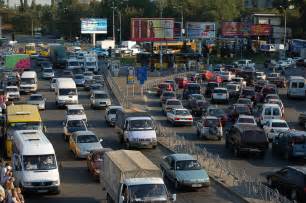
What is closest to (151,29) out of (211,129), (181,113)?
(181,113)

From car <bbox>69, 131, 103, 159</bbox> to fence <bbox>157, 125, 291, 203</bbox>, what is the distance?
13.6ft

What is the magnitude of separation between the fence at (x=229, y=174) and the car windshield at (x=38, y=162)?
709 cm

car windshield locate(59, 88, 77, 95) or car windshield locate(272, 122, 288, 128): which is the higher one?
car windshield locate(59, 88, 77, 95)

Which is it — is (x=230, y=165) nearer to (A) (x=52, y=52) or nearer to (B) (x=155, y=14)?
(A) (x=52, y=52)

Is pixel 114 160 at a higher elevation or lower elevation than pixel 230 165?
higher

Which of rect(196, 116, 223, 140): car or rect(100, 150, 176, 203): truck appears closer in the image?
rect(100, 150, 176, 203): truck

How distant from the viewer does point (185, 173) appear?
2695cm

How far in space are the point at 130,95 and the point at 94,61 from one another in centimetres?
2167

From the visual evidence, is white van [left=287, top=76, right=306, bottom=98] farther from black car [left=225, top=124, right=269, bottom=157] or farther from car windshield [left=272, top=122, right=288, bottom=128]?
black car [left=225, top=124, right=269, bottom=157]

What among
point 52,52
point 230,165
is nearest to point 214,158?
point 230,165

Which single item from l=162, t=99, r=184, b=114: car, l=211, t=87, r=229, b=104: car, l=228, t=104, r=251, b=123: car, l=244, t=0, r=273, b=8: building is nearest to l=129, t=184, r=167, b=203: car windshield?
l=228, t=104, r=251, b=123: car

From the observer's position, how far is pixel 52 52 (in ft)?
319

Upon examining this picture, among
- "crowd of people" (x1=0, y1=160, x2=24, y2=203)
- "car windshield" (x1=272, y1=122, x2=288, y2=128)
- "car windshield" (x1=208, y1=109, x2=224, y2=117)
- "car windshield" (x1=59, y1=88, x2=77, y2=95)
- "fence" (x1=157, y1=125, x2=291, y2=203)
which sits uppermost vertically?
"crowd of people" (x1=0, y1=160, x2=24, y2=203)

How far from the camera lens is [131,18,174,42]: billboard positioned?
84.6 meters
